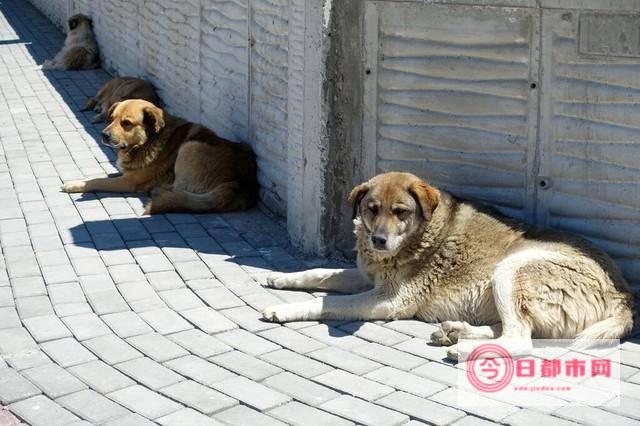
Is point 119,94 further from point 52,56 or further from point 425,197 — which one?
point 425,197

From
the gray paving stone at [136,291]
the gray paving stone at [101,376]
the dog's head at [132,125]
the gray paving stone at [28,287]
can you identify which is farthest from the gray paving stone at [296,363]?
the dog's head at [132,125]

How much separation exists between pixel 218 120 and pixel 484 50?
3850mm

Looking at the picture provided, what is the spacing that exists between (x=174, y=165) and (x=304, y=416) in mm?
4973

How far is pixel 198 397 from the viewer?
5.06 metres

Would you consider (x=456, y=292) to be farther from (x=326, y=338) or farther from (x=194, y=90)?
(x=194, y=90)

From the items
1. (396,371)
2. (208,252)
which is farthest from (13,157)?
(396,371)

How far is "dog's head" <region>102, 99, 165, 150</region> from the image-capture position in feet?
31.2

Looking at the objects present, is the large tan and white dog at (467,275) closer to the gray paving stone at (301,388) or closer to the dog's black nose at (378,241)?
the dog's black nose at (378,241)

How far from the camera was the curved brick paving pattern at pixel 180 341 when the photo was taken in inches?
194

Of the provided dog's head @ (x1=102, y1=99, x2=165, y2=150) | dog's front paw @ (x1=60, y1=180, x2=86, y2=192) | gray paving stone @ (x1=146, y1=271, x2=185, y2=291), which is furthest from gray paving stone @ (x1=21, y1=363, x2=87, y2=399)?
dog's head @ (x1=102, y1=99, x2=165, y2=150)

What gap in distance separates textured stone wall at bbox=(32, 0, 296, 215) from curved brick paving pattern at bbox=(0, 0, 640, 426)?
79 centimetres

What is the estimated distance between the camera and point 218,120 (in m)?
9.95

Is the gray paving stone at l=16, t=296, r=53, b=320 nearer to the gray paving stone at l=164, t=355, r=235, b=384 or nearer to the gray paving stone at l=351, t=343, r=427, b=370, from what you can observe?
Result: the gray paving stone at l=164, t=355, r=235, b=384

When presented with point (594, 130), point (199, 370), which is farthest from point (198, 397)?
point (594, 130)
